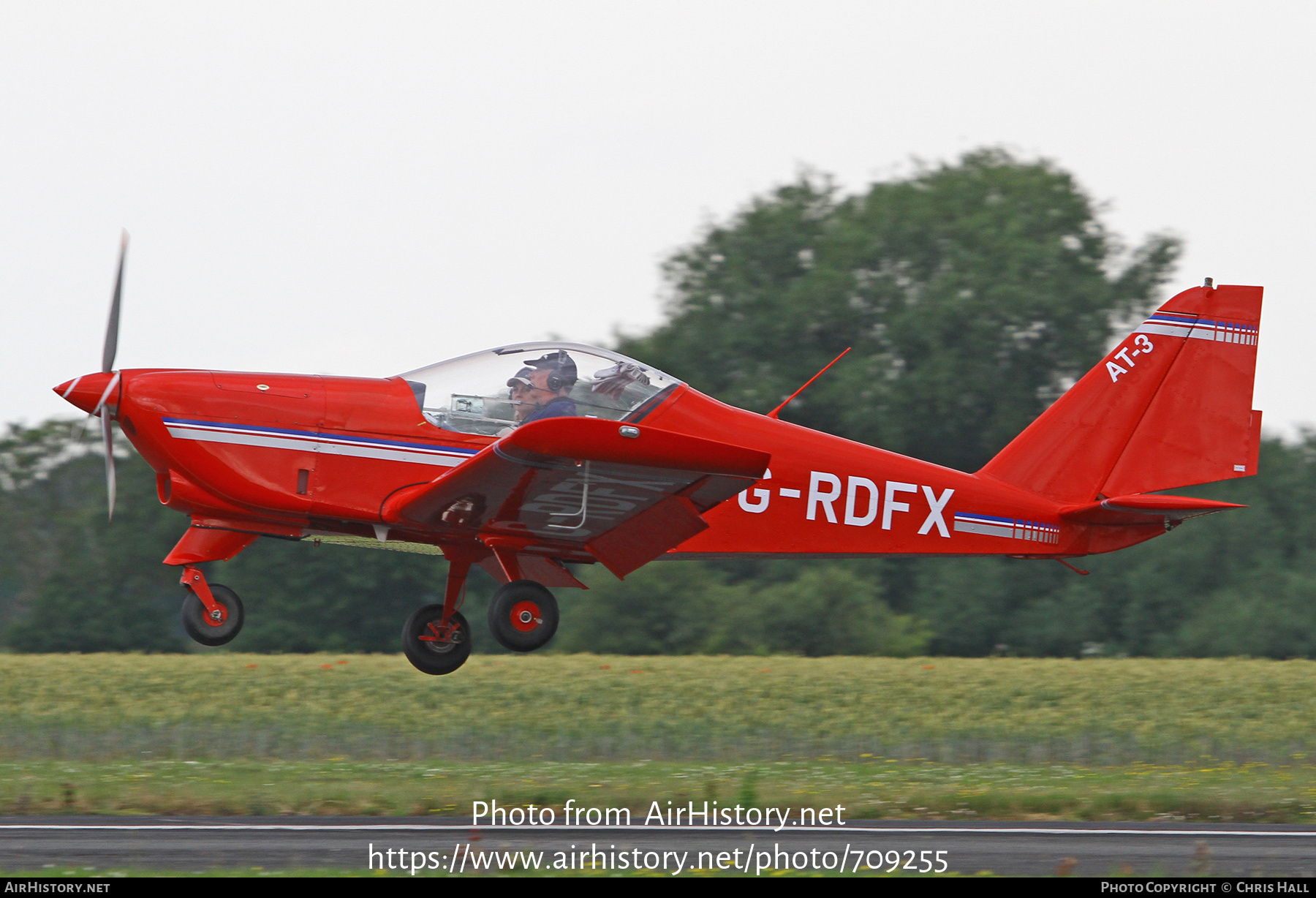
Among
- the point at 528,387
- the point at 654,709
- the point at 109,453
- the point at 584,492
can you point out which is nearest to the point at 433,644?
the point at 584,492

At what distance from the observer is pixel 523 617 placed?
32.9 feet

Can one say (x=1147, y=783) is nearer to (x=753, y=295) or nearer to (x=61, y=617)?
(x=753, y=295)

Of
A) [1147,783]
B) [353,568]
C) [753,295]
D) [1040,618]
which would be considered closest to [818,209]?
[753,295]

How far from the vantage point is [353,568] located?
29.5 metres

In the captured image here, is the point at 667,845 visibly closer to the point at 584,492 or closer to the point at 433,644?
the point at 584,492

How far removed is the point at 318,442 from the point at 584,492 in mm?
2018

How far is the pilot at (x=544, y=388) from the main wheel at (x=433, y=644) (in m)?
1.80

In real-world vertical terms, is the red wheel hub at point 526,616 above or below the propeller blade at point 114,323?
below

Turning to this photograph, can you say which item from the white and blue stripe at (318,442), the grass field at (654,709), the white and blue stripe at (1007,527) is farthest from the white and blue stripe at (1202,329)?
the white and blue stripe at (318,442)

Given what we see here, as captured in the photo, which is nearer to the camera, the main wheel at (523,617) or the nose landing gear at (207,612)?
the nose landing gear at (207,612)

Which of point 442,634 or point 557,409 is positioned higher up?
point 557,409

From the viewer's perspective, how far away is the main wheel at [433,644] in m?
10.3

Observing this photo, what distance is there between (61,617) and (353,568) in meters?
7.00

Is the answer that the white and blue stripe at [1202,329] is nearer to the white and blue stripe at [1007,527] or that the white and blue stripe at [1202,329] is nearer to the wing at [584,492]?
the white and blue stripe at [1007,527]
